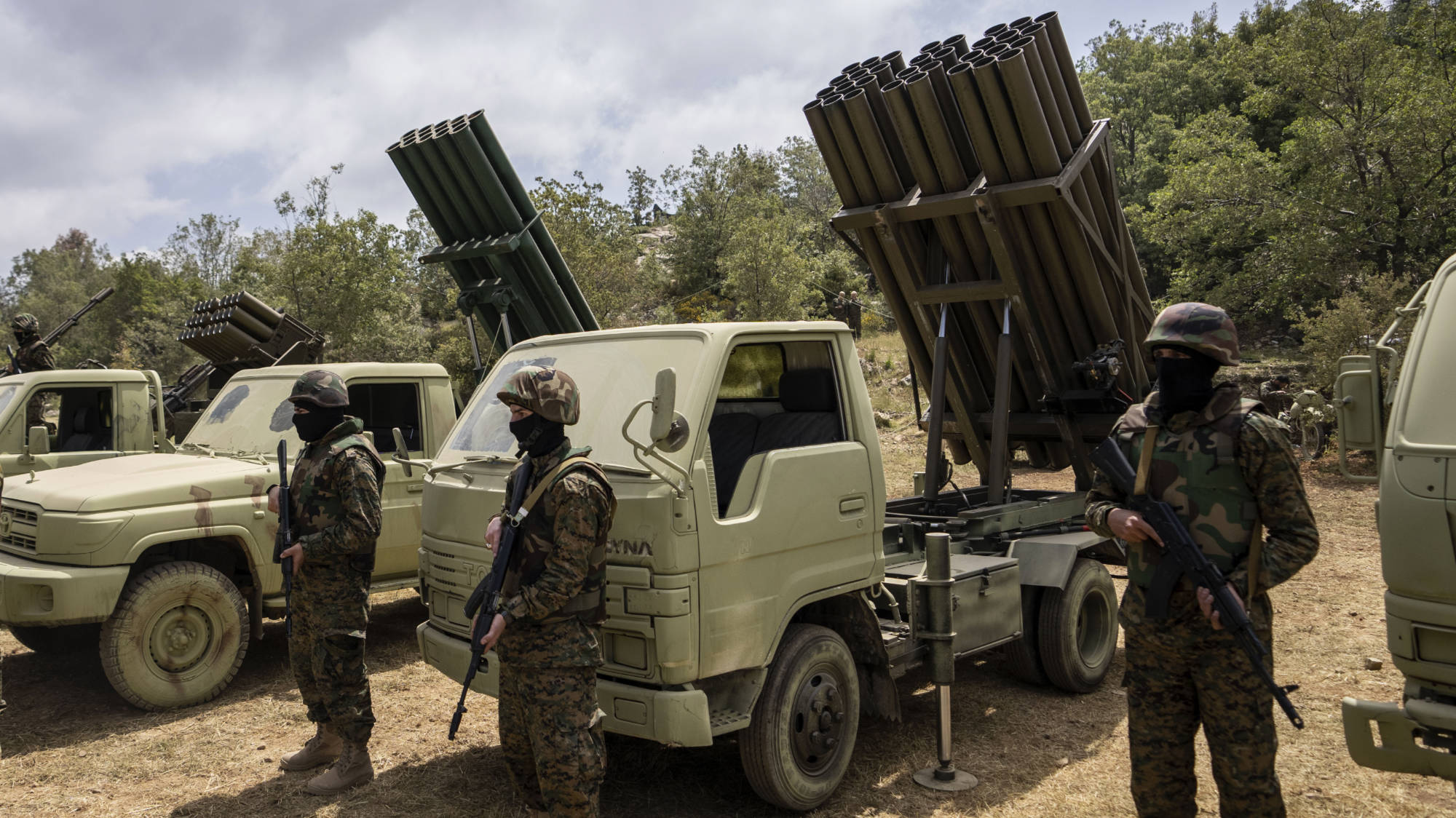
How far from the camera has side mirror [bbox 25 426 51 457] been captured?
6.68m

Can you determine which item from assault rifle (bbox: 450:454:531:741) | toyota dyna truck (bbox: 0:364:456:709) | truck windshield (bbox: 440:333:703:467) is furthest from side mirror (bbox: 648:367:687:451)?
toyota dyna truck (bbox: 0:364:456:709)

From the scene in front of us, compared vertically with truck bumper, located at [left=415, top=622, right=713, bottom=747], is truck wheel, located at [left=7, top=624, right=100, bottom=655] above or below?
below

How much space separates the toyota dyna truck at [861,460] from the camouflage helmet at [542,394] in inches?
10.9

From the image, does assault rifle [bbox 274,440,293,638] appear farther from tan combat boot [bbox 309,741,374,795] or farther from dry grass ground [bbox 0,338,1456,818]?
dry grass ground [bbox 0,338,1456,818]

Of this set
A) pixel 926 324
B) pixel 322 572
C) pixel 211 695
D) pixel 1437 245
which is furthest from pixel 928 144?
pixel 1437 245

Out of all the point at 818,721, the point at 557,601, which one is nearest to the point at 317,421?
the point at 557,601

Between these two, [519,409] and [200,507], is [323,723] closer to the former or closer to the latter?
[200,507]

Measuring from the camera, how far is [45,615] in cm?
536

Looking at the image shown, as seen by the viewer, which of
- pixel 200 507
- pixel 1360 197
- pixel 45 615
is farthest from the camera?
pixel 1360 197

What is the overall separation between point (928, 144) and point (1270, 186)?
15.9 m

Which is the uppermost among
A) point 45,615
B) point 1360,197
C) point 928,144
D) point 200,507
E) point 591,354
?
point 1360,197

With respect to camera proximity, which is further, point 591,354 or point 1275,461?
point 591,354

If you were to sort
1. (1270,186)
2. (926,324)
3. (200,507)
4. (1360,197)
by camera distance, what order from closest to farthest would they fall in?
(200,507) < (926,324) < (1360,197) < (1270,186)

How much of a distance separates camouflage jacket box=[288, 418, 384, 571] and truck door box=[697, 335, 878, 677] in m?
1.62
